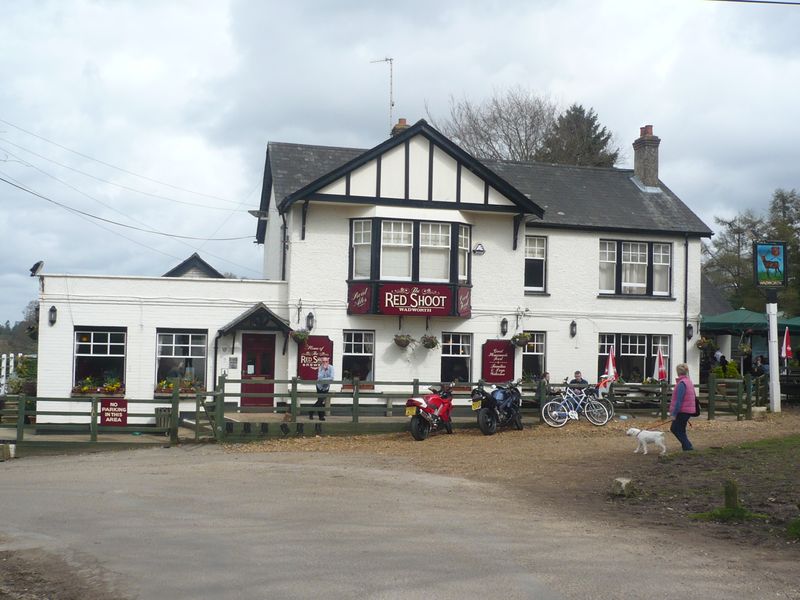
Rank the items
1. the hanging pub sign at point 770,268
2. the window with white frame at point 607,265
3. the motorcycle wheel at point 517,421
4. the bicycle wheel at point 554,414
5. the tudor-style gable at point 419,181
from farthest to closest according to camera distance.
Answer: the window with white frame at point 607,265 < the hanging pub sign at point 770,268 < the tudor-style gable at point 419,181 < the bicycle wheel at point 554,414 < the motorcycle wheel at point 517,421

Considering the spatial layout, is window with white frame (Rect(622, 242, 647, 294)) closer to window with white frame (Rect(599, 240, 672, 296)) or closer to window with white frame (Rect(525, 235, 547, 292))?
window with white frame (Rect(599, 240, 672, 296))

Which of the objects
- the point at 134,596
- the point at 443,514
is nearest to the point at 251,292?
the point at 443,514

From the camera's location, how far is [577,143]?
52.8 m

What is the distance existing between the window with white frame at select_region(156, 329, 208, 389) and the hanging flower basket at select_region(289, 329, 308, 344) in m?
2.53

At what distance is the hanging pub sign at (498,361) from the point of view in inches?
1063

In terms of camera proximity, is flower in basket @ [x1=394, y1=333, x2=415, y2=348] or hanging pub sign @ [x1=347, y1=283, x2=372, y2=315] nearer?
hanging pub sign @ [x1=347, y1=283, x2=372, y2=315]

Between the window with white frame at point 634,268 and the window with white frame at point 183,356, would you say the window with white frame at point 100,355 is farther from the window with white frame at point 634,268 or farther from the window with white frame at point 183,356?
the window with white frame at point 634,268

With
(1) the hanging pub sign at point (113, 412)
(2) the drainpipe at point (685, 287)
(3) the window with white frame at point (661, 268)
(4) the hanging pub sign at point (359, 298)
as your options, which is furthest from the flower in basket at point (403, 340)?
(2) the drainpipe at point (685, 287)

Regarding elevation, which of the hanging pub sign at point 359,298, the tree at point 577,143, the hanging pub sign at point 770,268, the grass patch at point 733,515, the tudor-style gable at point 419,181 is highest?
the tree at point 577,143

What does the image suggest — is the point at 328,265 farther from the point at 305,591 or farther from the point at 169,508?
the point at 305,591

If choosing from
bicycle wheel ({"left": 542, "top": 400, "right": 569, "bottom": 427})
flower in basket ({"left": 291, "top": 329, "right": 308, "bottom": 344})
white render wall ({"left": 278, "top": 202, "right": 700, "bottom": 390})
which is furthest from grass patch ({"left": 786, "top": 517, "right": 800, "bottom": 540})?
white render wall ({"left": 278, "top": 202, "right": 700, "bottom": 390})

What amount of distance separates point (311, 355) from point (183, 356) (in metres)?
3.50

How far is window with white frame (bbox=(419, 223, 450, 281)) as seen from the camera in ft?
85.3

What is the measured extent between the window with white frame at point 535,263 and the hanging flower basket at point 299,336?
7082mm
